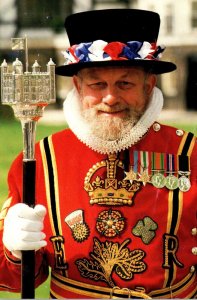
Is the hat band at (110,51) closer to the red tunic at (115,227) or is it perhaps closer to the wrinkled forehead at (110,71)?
the wrinkled forehead at (110,71)

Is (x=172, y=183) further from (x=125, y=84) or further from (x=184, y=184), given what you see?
(x=125, y=84)

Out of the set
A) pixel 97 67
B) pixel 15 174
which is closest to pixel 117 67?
pixel 97 67

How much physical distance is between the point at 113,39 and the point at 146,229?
0.48m

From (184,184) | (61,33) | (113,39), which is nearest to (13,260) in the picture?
(184,184)

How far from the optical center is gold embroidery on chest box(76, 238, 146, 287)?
2584 mm

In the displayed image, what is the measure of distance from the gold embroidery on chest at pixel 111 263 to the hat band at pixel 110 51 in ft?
1.49

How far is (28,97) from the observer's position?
2.38 metres

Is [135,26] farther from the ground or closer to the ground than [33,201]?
farther from the ground

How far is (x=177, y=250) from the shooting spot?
102 inches

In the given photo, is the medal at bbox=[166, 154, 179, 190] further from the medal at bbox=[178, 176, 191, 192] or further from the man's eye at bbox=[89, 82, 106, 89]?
the man's eye at bbox=[89, 82, 106, 89]

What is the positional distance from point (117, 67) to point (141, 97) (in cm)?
10

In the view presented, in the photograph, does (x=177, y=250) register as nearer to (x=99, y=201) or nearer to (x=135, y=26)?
(x=99, y=201)

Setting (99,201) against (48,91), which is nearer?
(48,91)

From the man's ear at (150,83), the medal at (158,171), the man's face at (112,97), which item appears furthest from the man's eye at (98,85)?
the medal at (158,171)
